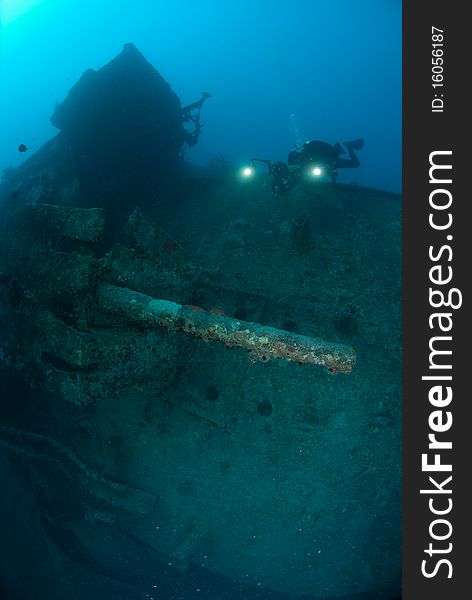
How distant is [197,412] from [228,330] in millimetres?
2323

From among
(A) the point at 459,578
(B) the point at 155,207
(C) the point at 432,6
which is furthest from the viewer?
(B) the point at 155,207

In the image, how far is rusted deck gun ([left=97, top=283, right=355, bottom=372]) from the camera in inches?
138

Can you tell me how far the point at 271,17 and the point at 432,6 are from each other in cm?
13315

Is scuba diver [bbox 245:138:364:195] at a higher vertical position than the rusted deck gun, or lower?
higher

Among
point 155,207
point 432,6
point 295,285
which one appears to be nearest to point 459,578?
point 295,285

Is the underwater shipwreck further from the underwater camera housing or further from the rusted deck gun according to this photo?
the underwater camera housing

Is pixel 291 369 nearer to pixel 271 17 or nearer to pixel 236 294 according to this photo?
pixel 236 294

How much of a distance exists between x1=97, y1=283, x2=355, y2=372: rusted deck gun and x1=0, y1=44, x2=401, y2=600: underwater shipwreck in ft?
0.09

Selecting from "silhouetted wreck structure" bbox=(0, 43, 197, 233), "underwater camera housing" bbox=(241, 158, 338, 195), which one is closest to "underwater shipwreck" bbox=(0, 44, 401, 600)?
"underwater camera housing" bbox=(241, 158, 338, 195)

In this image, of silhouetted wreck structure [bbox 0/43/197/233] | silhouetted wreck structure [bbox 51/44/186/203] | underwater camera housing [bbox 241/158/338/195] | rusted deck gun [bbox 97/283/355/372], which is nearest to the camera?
rusted deck gun [bbox 97/283/355/372]

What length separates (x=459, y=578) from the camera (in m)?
3.27

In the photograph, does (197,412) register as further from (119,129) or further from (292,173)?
(119,129)

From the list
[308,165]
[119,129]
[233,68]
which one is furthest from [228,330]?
[233,68]

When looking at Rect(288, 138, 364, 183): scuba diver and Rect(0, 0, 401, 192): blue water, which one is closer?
Rect(288, 138, 364, 183): scuba diver
